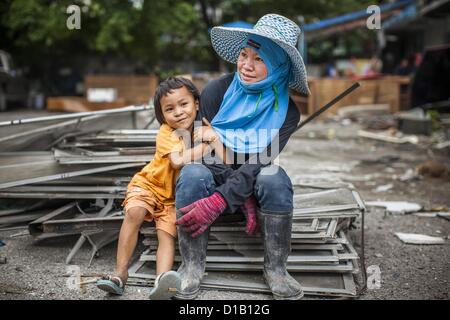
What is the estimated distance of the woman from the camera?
2951mm

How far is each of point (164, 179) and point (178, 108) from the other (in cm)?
50

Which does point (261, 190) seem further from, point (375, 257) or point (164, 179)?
point (375, 257)

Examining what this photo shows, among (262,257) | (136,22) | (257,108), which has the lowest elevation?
(262,257)

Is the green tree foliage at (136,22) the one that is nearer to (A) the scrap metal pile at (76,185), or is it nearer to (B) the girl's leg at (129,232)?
(A) the scrap metal pile at (76,185)

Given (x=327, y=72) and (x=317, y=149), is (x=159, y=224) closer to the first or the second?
(x=317, y=149)

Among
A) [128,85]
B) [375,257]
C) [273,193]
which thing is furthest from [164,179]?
[128,85]

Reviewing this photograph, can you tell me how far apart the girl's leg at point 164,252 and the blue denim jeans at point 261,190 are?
30 centimetres

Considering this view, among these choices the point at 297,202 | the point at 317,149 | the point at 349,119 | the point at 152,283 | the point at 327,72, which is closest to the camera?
the point at 152,283

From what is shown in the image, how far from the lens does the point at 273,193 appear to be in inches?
116

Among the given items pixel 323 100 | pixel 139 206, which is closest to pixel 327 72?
pixel 323 100

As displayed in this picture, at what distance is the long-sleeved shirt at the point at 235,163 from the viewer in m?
2.96

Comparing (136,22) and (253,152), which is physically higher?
(136,22)

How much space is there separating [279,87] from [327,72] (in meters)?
19.0
